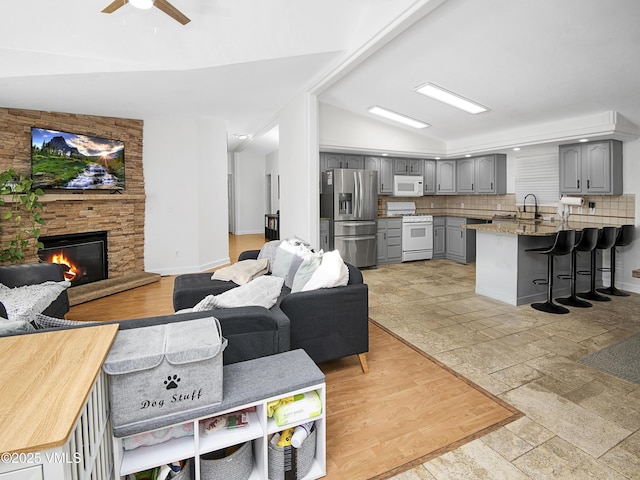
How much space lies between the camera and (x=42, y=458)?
906 mm

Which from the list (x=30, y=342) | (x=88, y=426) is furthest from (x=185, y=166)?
(x=88, y=426)

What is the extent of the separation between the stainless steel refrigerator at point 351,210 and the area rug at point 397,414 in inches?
143

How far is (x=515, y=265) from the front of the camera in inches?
177

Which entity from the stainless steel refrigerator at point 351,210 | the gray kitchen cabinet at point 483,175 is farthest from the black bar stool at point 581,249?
the stainless steel refrigerator at point 351,210

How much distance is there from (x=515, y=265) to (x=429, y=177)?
361cm

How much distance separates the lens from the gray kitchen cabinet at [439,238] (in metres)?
7.75

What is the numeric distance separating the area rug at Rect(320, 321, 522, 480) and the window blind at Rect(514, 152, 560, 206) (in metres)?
4.67

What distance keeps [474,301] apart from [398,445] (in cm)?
312

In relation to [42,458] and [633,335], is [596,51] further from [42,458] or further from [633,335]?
[42,458]

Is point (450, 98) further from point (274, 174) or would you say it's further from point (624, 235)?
point (274, 174)

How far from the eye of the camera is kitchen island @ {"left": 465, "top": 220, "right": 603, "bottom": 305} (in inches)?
177

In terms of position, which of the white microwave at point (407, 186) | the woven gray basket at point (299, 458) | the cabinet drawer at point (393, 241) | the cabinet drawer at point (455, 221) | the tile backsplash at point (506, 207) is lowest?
the woven gray basket at point (299, 458)

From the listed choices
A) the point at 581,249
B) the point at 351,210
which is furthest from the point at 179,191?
the point at 581,249

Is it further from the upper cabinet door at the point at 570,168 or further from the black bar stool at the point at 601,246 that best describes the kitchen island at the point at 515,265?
the upper cabinet door at the point at 570,168
